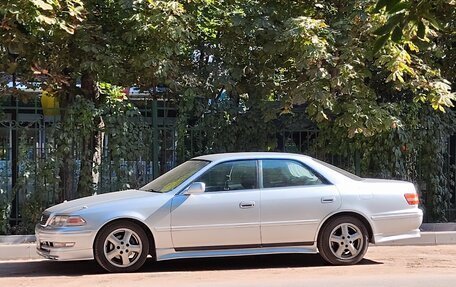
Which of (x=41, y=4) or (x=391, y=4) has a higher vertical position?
(x=41, y=4)

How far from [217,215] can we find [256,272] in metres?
0.90

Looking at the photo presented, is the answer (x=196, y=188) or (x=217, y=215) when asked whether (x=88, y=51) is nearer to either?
(x=196, y=188)

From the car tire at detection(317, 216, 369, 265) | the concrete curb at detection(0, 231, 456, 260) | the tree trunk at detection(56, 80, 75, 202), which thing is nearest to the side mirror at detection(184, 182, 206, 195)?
the car tire at detection(317, 216, 369, 265)

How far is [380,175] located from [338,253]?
423cm

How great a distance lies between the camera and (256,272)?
827 centimetres

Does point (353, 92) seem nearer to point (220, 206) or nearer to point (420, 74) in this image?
point (420, 74)

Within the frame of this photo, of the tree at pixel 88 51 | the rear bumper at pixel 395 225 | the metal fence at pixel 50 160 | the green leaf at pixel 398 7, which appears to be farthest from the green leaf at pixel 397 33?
the metal fence at pixel 50 160

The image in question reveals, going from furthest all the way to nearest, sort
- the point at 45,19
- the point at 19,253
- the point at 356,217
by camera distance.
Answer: the point at 19,253 < the point at 45,19 < the point at 356,217

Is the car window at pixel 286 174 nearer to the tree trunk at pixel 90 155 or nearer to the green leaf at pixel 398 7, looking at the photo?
the tree trunk at pixel 90 155

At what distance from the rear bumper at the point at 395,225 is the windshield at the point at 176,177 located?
2450mm

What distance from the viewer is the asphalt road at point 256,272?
7492 millimetres

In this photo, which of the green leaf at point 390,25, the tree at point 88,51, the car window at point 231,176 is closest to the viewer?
the green leaf at point 390,25

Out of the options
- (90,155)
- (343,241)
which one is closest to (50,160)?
(90,155)

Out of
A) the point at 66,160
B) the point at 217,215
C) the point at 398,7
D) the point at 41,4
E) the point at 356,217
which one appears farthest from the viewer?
the point at 66,160
